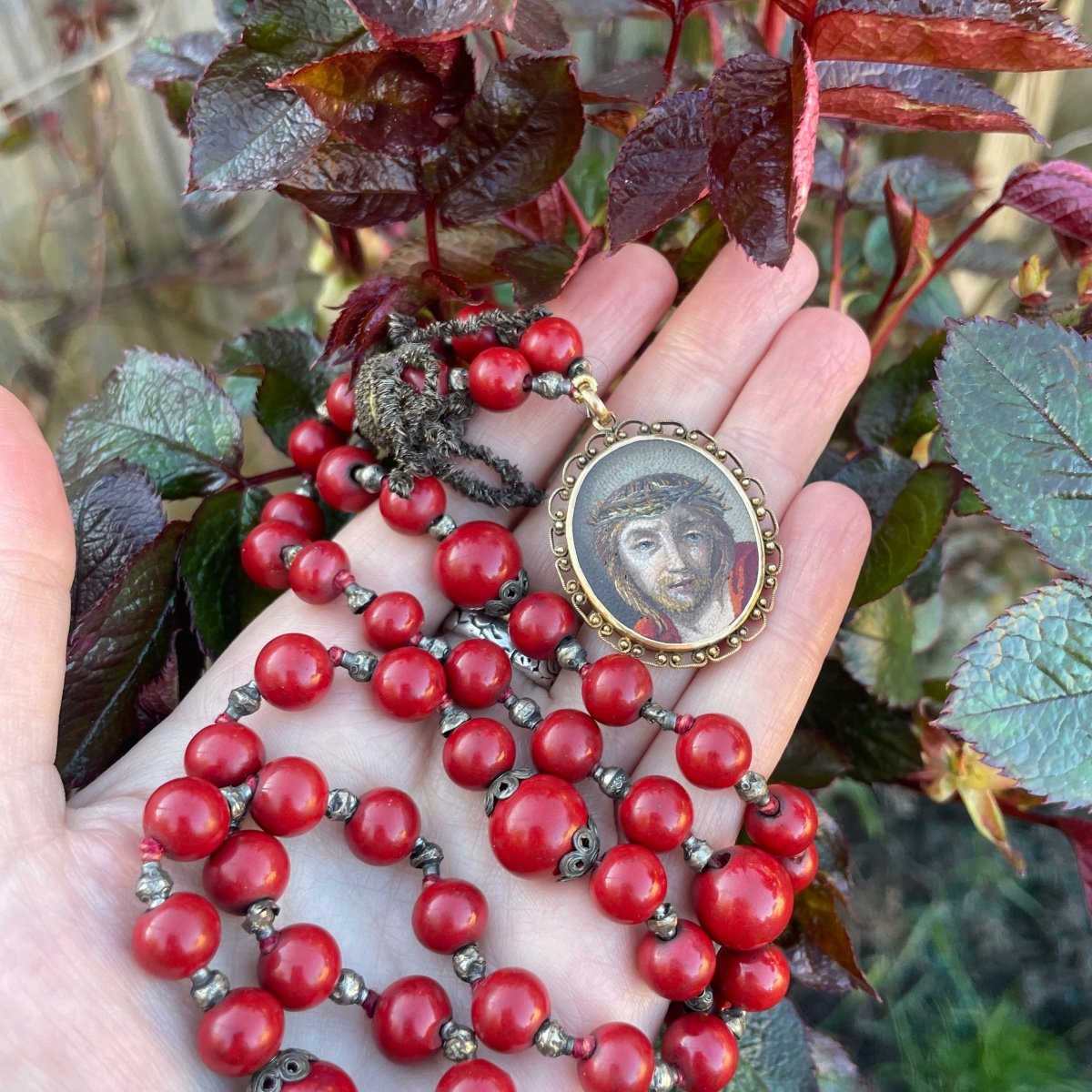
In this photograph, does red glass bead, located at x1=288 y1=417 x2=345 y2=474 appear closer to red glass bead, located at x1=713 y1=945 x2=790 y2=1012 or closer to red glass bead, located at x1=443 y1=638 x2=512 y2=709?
red glass bead, located at x1=443 y1=638 x2=512 y2=709

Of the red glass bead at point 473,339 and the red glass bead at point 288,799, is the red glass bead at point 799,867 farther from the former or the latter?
the red glass bead at point 473,339

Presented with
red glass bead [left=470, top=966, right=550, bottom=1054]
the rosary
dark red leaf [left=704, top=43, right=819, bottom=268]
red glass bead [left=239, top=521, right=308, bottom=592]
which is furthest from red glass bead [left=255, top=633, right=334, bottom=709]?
dark red leaf [left=704, top=43, right=819, bottom=268]

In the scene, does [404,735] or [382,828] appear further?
[404,735]

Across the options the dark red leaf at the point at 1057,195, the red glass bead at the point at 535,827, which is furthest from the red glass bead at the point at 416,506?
the dark red leaf at the point at 1057,195

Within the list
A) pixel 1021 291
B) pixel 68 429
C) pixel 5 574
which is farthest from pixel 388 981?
pixel 1021 291

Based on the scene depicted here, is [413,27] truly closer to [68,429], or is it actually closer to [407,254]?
[407,254]

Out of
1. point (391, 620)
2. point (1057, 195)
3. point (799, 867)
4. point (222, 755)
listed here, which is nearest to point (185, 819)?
point (222, 755)

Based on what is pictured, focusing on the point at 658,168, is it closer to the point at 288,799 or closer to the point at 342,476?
the point at 342,476
